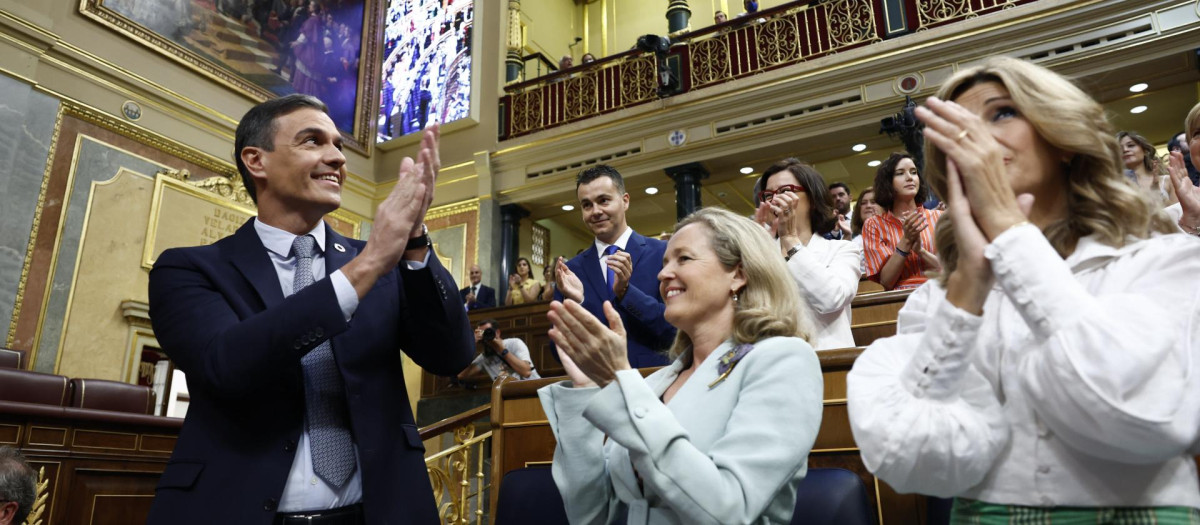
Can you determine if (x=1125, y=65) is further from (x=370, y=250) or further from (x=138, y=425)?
(x=138, y=425)

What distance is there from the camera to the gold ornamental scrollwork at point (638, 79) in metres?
8.82

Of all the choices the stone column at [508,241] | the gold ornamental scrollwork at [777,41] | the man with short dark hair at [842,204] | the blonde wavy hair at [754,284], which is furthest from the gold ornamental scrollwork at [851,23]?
the blonde wavy hair at [754,284]

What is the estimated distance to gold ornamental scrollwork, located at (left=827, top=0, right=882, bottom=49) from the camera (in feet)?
25.1

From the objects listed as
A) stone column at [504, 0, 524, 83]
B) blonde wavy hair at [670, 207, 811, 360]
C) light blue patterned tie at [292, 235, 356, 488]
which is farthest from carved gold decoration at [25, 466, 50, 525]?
stone column at [504, 0, 524, 83]

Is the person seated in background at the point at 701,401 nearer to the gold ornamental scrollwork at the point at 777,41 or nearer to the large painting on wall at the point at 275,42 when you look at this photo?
the gold ornamental scrollwork at the point at 777,41

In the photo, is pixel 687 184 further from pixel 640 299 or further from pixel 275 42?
pixel 640 299

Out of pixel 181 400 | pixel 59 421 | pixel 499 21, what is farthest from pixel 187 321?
pixel 499 21

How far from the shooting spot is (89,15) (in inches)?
285

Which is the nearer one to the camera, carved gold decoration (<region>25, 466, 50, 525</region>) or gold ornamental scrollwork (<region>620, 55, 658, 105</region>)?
carved gold decoration (<region>25, 466, 50, 525</region>)

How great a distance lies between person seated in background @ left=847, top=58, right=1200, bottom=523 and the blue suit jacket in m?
1.18

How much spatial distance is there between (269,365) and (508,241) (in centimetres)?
840

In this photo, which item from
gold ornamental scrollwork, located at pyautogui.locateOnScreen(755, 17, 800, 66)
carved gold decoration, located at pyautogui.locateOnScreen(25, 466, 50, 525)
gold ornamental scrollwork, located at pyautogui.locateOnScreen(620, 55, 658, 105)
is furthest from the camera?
gold ornamental scrollwork, located at pyautogui.locateOnScreen(620, 55, 658, 105)

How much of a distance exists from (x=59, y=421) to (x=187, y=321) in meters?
3.21

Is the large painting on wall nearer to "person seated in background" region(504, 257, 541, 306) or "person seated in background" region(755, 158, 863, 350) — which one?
"person seated in background" region(504, 257, 541, 306)
